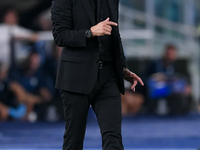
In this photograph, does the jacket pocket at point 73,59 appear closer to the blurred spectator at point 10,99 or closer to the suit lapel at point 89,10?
the suit lapel at point 89,10

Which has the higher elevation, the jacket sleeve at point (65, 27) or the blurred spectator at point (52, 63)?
the blurred spectator at point (52, 63)

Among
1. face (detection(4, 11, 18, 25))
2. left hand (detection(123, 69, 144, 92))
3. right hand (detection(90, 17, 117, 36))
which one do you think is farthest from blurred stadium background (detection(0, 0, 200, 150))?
right hand (detection(90, 17, 117, 36))

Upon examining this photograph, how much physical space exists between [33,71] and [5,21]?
1.04 metres

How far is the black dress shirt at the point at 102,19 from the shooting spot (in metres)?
3.20

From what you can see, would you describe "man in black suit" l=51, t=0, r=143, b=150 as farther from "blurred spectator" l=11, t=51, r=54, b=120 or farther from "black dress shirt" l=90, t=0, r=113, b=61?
"blurred spectator" l=11, t=51, r=54, b=120

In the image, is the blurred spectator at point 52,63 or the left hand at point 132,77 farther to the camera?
the blurred spectator at point 52,63

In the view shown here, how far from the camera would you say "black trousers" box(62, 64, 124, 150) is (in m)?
3.13

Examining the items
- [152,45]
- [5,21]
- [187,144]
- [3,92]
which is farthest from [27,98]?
[187,144]

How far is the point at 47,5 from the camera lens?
28.4 feet

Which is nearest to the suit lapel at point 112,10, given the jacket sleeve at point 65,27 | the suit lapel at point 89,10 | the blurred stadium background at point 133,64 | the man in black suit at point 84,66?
the man in black suit at point 84,66

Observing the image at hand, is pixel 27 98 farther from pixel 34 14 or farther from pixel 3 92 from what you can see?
pixel 34 14

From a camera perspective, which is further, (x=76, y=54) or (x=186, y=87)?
(x=186, y=87)

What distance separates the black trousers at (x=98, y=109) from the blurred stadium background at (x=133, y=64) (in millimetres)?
4691

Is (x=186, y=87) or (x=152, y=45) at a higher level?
(x=152, y=45)
